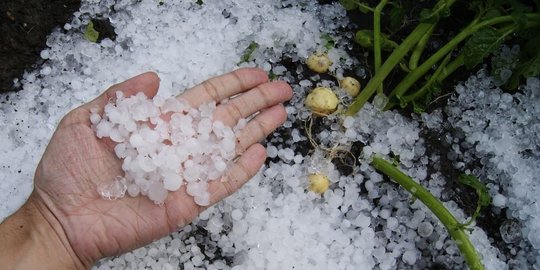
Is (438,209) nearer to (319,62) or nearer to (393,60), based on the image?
(393,60)

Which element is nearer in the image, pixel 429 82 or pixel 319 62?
pixel 429 82

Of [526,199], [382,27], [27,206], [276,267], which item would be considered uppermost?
[27,206]

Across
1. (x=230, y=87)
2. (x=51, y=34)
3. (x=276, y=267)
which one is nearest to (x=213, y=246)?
(x=276, y=267)

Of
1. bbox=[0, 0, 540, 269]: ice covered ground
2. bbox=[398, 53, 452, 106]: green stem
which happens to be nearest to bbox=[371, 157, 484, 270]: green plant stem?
bbox=[0, 0, 540, 269]: ice covered ground

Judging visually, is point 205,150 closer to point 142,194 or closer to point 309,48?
point 142,194

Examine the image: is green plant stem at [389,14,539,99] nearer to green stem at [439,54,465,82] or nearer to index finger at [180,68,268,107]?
green stem at [439,54,465,82]

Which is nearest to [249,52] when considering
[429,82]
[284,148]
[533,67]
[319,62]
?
[319,62]

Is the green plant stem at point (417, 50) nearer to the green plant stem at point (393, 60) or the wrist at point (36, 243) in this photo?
the green plant stem at point (393, 60)
